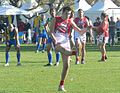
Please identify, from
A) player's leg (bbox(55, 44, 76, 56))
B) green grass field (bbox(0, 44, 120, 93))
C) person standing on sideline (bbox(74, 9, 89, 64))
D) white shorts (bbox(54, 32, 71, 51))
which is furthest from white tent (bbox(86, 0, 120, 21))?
player's leg (bbox(55, 44, 76, 56))

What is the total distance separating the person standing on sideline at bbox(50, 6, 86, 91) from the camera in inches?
491

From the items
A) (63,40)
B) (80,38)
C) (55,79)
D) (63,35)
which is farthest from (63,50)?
(80,38)

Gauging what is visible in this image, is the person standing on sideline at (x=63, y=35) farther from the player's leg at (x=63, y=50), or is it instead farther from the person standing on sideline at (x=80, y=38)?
the person standing on sideline at (x=80, y=38)

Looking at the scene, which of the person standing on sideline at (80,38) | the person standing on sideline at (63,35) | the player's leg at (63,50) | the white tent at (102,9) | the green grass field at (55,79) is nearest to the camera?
the player's leg at (63,50)

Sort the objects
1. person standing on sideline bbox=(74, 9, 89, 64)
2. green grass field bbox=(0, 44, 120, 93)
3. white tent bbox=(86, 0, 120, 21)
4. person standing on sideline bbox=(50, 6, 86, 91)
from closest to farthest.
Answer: person standing on sideline bbox=(50, 6, 86, 91)
green grass field bbox=(0, 44, 120, 93)
person standing on sideline bbox=(74, 9, 89, 64)
white tent bbox=(86, 0, 120, 21)

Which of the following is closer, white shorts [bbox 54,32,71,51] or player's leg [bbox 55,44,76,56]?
player's leg [bbox 55,44,76,56]

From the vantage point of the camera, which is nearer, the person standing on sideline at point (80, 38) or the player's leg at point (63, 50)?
the player's leg at point (63, 50)

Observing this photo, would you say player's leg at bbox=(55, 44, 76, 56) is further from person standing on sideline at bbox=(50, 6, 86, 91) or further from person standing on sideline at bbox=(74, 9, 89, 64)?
person standing on sideline at bbox=(74, 9, 89, 64)

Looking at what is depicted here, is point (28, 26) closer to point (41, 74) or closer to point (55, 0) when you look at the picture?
point (55, 0)

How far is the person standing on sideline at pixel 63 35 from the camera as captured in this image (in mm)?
12469

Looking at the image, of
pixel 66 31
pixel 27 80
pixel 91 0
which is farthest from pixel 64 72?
pixel 91 0

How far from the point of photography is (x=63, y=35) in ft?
43.4

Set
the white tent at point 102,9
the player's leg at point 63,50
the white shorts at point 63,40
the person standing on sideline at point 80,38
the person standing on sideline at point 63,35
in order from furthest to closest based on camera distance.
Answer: the white tent at point 102,9
the person standing on sideline at point 80,38
the white shorts at point 63,40
the person standing on sideline at point 63,35
the player's leg at point 63,50

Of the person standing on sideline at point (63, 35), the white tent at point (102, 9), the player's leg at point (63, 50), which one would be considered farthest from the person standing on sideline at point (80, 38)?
the white tent at point (102, 9)
